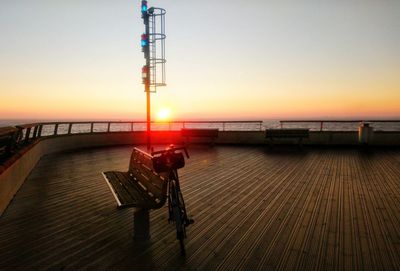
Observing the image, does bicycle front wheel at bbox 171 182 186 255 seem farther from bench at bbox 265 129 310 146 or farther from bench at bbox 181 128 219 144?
bench at bbox 181 128 219 144

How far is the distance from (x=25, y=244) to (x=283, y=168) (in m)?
7.71

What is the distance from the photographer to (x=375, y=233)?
170 inches

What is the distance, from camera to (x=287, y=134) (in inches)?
601

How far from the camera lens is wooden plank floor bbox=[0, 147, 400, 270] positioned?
11.4 ft

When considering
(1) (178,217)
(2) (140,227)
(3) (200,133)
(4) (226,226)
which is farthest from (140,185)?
(3) (200,133)

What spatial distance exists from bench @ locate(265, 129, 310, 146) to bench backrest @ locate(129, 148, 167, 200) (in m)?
11.0

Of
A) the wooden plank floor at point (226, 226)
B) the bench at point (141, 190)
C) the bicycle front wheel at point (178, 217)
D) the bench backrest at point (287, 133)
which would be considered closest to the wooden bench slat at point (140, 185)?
the bench at point (141, 190)

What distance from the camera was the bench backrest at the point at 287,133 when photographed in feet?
49.4

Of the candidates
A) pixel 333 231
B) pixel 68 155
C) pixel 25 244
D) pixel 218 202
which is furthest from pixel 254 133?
pixel 25 244

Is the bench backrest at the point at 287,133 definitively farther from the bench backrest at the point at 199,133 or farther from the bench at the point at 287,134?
the bench backrest at the point at 199,133

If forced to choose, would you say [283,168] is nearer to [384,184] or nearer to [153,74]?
[384,184]

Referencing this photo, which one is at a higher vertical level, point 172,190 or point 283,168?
point 172,190

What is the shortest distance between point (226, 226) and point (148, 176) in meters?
1.43

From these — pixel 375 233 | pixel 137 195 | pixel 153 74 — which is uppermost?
pixel 153 74
